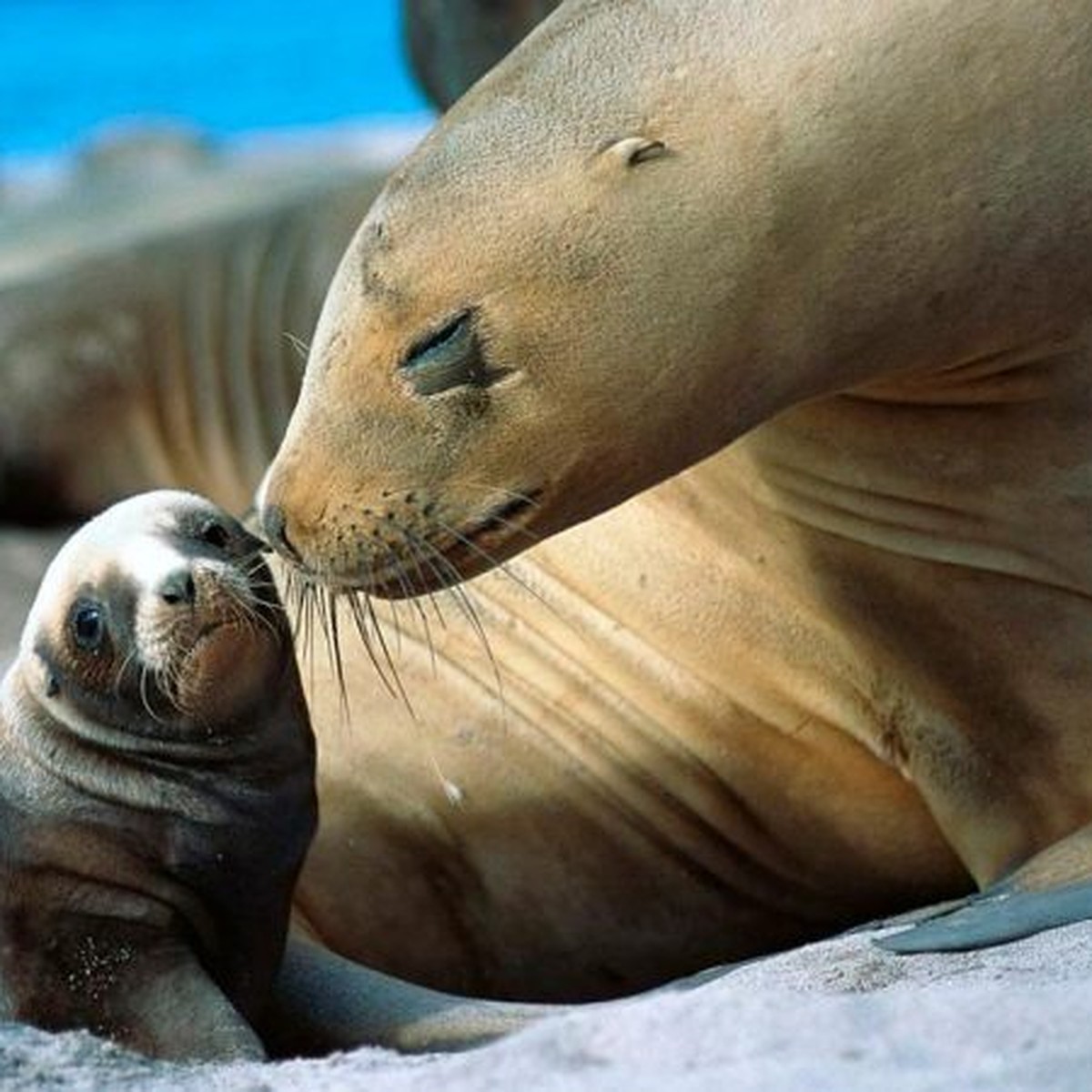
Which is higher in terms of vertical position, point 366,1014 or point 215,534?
point 215,534

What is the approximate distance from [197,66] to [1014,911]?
13.2m

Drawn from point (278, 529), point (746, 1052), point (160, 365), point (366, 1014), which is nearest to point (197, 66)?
point (160, 365)

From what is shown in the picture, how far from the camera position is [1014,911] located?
13.5ft

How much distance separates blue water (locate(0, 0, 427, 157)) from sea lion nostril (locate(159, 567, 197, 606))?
1177 centimetres

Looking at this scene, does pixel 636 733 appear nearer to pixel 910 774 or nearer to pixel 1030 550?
pixel 910 774

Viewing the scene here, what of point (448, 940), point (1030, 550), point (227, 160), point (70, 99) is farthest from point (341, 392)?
point (70, 99)

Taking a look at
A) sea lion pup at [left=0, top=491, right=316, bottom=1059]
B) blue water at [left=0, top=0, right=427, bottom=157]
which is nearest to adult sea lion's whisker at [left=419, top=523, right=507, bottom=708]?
sea lion pup at [left=0, top=491, right=316, bottom=1059]

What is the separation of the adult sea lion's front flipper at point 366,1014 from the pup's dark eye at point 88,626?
484mm

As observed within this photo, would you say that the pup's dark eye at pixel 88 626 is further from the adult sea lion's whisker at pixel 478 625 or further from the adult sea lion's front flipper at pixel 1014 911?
the adult sea lion's front flipper at pixel 1014 911

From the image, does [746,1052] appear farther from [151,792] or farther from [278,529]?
[151,792]

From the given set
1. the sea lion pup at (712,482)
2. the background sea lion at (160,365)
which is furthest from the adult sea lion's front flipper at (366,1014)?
the background sea lion at (160,365)

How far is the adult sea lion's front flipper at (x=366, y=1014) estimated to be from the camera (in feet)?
14.2

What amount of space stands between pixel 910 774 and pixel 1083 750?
0.93 ft

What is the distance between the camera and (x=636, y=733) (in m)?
4.99
